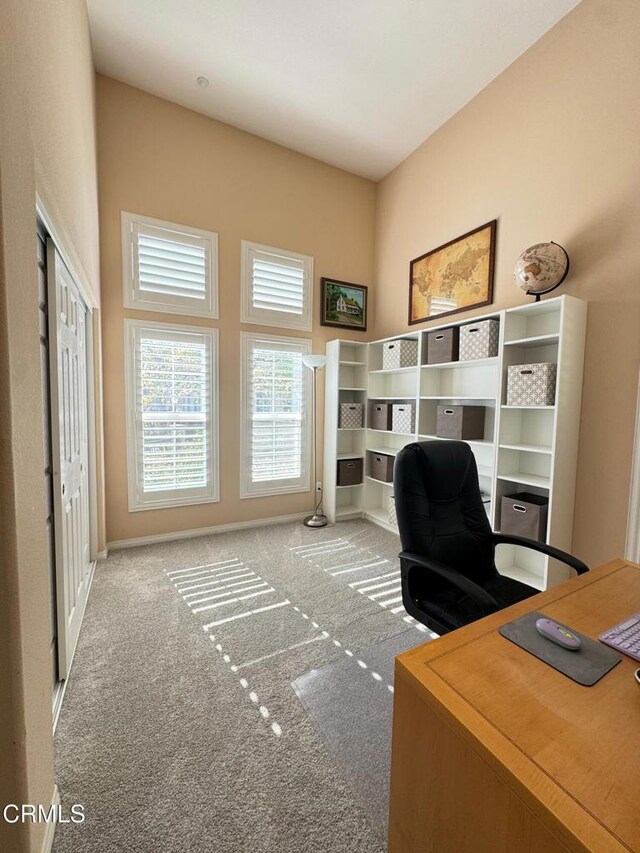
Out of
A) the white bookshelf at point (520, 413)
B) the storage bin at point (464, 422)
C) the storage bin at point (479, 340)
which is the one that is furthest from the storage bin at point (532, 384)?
the storage bin at point (464, 422)

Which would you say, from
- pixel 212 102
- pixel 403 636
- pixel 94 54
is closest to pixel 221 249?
pixel 212 102

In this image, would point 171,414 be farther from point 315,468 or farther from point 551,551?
point 551,551

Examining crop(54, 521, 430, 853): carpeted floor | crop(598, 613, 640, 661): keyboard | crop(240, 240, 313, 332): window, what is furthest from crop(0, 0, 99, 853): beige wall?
crop(240, 240, 313, 332): window

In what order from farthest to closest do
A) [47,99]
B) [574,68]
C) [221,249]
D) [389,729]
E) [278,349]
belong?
[278,349], [221,249], [574,68], [389,729], [47,99]

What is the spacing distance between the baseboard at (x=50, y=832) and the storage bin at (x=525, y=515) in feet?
8.63

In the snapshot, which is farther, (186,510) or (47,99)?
(186,510)

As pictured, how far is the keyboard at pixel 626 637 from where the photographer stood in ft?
3.12

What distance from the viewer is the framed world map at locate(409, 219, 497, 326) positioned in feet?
10.2

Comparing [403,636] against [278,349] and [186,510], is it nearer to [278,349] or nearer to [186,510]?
[186,510]

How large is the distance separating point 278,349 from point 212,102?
7.45ft

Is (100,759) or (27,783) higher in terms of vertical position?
(27,783)

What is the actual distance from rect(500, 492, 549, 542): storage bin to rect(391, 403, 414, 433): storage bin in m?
1.16

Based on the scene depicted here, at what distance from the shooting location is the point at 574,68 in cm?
246

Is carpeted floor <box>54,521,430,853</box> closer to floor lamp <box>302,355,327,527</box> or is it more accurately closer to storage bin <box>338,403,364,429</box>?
floor lamp <box>302,355,327,527</box>
